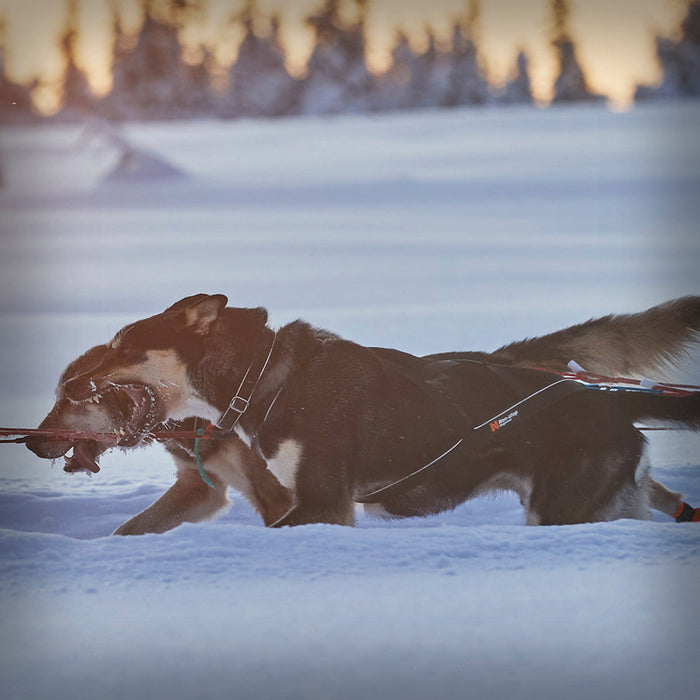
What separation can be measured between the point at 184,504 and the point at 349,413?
29.2 inches

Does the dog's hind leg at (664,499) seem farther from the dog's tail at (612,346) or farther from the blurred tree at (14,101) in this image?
the blurred tree at (14,101)

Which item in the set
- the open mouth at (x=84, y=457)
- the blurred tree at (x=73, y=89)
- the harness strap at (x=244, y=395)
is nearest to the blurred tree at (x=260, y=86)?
the blurred tree at (x=73, y=89)

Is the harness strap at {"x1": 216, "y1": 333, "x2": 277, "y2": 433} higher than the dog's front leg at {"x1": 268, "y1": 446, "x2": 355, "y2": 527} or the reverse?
higher

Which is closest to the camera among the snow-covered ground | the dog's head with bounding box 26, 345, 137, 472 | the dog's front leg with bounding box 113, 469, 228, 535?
the snow-covered ground

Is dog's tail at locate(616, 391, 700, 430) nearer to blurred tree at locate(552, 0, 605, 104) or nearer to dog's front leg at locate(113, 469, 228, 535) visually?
blurred tree at locate(552, 0, 605, 104)

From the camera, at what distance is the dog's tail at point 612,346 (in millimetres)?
3299

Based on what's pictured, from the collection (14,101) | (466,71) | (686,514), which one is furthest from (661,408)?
(14,101)

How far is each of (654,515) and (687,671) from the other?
2.52ft

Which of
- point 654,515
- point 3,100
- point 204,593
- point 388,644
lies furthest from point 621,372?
point 3,100

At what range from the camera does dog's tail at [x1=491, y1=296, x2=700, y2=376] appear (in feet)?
10.8

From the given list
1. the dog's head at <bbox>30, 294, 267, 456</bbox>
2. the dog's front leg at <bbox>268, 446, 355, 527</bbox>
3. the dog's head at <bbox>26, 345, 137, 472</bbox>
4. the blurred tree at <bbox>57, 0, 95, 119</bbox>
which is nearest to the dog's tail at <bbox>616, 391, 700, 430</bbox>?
the dog's front leg at <bbox>268, 446, 355, 527</bbox>

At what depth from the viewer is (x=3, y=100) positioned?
308cm

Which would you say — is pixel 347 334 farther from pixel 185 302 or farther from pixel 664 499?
pixel 664 499

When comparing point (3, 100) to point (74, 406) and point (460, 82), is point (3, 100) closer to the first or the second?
point (74, 406)
